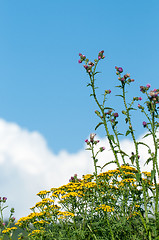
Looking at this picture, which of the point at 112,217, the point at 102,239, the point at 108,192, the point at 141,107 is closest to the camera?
the point at 141,107

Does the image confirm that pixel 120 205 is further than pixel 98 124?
Yes

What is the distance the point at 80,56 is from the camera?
6535 millimetres

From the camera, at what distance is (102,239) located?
243 inches

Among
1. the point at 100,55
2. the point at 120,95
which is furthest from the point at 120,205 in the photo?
the point at 100,55

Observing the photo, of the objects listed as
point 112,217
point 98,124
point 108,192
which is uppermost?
point 98,124

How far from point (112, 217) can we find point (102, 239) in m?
0.65

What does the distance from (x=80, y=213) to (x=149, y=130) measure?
2.83 metres

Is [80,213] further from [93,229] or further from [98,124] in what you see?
[98,124]

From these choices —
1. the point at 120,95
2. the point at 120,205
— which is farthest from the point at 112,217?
the point at 120,95

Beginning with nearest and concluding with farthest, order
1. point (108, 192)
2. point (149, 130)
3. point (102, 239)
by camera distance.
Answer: point (149, 130)
point (102, 239)
point (108, 192)

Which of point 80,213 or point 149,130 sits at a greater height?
point 149,130

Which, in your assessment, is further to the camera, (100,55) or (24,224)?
(24,224)

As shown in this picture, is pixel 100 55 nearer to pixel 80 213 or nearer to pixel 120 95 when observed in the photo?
pixel 120 95

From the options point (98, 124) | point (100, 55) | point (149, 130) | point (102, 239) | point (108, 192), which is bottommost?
point (102, 239)
